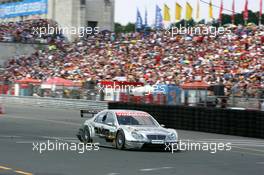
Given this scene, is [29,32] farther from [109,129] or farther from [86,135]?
[109,129]

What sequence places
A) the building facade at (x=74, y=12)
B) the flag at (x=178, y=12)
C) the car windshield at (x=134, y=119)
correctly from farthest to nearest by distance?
the building facade at (x=74, y=12) < the flag at (x=178, y=12) < the car windshield at (x=134, y=119)

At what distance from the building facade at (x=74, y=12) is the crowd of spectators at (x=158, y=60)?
19.2 feet

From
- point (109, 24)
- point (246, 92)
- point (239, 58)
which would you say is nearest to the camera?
point (246, 92)

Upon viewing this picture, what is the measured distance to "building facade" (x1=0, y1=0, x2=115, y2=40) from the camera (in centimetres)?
6375

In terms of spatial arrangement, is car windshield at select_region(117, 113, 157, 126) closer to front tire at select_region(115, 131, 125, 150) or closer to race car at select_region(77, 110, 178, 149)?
race car at select_region(77, 110, 178, 149)

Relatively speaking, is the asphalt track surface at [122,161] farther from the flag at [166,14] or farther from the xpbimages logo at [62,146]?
the flag at [166,14]

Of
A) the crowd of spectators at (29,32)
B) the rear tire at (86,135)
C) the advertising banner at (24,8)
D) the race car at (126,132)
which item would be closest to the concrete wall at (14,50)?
the crowd of spectators at (29,32)

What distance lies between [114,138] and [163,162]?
3.41 m

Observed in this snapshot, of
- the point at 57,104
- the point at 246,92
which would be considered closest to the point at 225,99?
the point at 246,92

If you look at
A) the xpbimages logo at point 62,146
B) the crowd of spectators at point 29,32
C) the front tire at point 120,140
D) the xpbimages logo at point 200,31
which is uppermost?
the crowd of spectators at point 29,32

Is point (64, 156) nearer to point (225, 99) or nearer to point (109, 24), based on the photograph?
point (225, 99)

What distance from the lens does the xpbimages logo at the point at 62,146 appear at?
1631cm

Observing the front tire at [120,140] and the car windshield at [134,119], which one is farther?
the car windshield at [134,119]

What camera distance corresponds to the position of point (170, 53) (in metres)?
41.9
